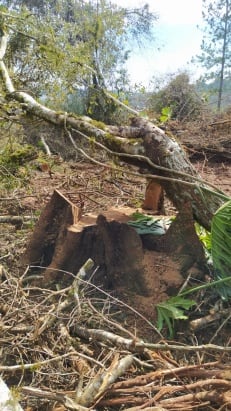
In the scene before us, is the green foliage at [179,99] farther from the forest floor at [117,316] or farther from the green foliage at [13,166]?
the forest floor at [117,316]

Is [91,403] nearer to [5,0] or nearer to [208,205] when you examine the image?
[208,205]

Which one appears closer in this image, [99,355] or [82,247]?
[99,355]

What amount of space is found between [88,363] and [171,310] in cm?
80

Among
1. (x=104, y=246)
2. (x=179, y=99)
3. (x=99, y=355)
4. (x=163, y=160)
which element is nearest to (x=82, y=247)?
(x=104, y=246)

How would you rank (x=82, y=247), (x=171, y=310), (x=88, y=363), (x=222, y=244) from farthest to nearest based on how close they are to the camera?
1. (x=82, y=247)
2. (x=222, y=244)
3. (x=171, y=310)
4. (x=88, y=363)

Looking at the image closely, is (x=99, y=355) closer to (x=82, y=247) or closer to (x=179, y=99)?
(x=82, y=247)

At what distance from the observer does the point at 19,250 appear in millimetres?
5090

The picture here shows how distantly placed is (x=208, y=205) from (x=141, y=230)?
673mm

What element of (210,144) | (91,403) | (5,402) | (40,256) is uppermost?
(210,144)

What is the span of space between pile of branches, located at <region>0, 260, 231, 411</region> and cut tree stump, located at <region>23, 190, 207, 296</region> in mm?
294

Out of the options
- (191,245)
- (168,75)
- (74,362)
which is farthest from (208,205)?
(168,75)

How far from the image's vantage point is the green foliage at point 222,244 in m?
3.70

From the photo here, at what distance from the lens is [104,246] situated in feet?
14.1

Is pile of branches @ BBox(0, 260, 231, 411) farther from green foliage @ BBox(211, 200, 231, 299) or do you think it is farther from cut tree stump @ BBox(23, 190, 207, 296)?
green foliage @ BBox(211, 200, 231, 299)
